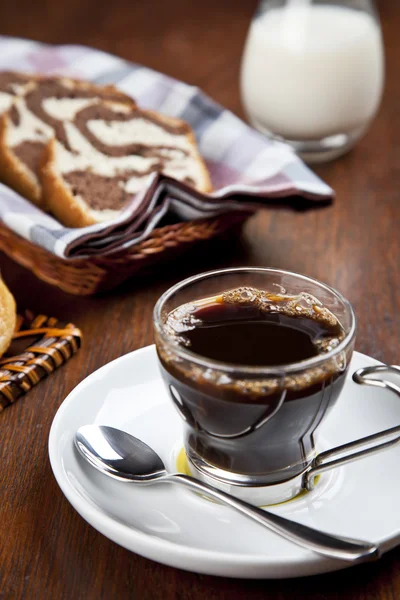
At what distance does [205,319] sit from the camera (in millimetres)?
806

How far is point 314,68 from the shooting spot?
1552 mm

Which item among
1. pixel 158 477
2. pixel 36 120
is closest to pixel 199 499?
pixel 158 477

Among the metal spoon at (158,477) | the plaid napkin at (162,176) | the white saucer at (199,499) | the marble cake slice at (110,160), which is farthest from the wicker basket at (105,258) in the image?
the metal spoon at (158,477)

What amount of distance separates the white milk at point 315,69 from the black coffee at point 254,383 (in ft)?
2.86

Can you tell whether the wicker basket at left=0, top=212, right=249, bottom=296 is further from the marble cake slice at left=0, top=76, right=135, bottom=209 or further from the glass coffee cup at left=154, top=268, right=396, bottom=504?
the glass coffee cup at left=154, top=268, right=396, bottom=504

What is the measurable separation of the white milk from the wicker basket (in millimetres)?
451

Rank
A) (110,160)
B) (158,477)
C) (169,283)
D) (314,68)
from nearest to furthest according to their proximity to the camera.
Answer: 1. (158,477)
2. (169,283)
3. (110,160)
4. (314,68)

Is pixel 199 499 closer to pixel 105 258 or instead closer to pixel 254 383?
pixel 254 383

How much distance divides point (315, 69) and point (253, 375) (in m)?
1.06

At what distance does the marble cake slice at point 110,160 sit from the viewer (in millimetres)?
1317

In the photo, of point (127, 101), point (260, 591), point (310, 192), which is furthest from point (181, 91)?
point (260, 591)

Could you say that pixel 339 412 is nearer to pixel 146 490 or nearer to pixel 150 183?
pixel 146 490

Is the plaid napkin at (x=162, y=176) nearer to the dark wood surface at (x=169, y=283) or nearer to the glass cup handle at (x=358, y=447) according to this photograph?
the dark wood surface at (x=169, y=283)

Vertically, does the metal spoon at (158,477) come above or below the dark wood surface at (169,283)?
above
